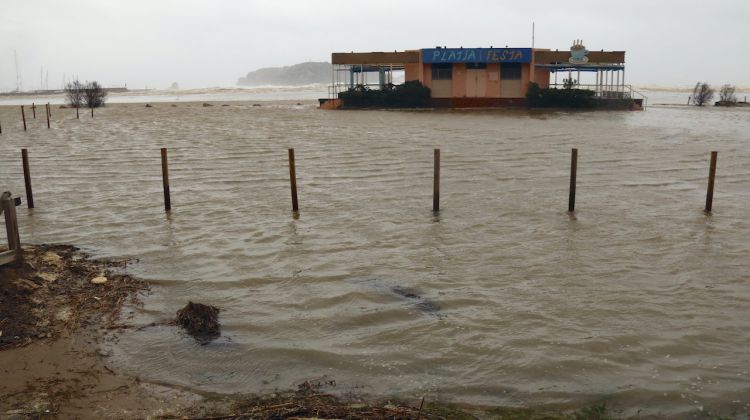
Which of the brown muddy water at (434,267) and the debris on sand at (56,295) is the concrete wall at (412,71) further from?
the debris on sand at (56,295)

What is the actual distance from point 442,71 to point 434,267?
39.4m

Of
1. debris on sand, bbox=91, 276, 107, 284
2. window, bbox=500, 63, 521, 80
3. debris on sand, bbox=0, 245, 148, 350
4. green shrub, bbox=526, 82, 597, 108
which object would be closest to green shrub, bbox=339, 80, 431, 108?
window, bbox=500, 63, 521, 80

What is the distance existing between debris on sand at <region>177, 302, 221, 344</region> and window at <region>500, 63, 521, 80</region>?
42421 millimetres

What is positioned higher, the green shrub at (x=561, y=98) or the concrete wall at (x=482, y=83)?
the concrete wall at (x=482, y=83)

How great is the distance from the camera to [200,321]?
757cm

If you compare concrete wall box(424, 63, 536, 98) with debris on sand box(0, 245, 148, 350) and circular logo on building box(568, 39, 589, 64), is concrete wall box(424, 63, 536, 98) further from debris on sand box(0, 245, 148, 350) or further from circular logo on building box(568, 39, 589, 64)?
debris on sand box(0, 245, 148, 350)

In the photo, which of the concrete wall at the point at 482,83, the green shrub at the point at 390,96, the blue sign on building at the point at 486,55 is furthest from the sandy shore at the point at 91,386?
the concrete wall at the point at 482,83

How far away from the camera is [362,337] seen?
24.5 feet

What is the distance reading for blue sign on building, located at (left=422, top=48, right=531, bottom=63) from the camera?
46375 millimetres

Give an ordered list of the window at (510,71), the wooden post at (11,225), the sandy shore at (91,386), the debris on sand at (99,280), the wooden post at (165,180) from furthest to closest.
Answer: the window at (510,71) < the wooden post at (165,180) < the debris on sand at (99,280) < the wooden post at (11,225) < the sandy shore at (91,386)

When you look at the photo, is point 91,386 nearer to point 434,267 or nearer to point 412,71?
point 434,267

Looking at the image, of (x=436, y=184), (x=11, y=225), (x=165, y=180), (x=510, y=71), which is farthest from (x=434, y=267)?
(x=510, y=71)

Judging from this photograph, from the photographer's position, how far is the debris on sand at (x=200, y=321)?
7463 millimetres

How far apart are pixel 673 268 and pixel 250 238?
6.97 meters
